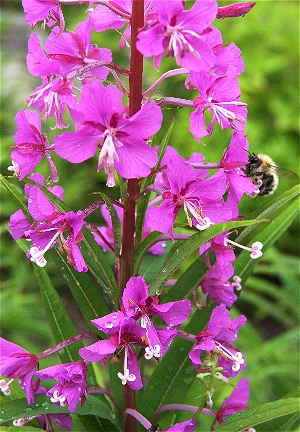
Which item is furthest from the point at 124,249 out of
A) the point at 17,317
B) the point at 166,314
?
the point at 17,317

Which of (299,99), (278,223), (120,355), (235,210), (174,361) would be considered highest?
(235,210)

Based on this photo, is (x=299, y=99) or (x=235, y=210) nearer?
(x=235, y=210)

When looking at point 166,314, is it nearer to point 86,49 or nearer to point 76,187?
point 86,49

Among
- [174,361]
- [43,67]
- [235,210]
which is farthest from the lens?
[174,361]

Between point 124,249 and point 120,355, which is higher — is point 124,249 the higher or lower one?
the higher one

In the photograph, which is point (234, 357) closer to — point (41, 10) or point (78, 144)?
point (78, 144)

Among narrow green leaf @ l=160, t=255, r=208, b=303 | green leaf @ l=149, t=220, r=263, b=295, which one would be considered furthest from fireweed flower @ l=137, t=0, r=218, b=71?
narrow green leaf @ l=160, t=255, r=208, b=303

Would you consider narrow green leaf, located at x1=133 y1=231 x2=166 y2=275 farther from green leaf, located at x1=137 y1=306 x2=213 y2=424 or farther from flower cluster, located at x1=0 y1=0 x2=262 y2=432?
green leaf, located at x1=137 y1=306 x2=213 y2=424
